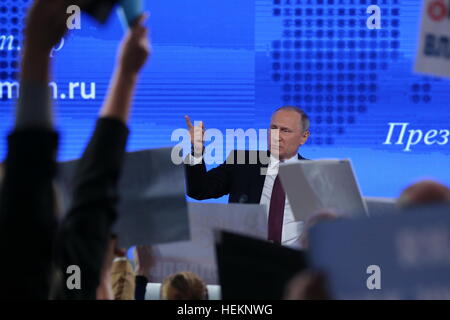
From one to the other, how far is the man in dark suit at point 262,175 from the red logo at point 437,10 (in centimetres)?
195

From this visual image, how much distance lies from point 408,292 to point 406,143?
3398 mm

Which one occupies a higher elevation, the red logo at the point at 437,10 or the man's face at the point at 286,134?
the red logo at the point at 437,10

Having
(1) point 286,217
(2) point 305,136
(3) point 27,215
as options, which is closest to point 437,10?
(3) point 27,215

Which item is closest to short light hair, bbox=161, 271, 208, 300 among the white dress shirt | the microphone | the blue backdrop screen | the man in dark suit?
the white dress shirt

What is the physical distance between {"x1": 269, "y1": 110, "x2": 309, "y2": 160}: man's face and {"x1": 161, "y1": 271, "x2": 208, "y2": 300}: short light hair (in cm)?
194

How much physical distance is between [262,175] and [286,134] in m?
0.25

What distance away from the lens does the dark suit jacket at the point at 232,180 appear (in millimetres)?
3824

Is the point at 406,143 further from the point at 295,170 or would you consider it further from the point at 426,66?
the point at 426,66

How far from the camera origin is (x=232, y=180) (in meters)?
3.95

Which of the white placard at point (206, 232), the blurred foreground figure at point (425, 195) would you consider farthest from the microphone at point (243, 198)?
the blurred foreground figure at point (425, 195)

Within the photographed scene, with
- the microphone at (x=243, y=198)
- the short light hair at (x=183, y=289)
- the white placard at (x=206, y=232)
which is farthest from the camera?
the microphone at (x=243, y=198)

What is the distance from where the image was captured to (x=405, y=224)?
39.5 inches

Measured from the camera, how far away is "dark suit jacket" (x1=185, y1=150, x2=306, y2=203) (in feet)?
12.5

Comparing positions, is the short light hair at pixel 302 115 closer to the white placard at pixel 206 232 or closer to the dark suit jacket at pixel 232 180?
the dark suit jacket at pixel 232 180
